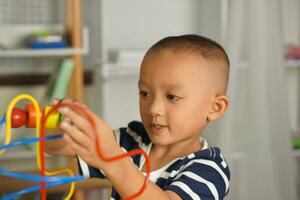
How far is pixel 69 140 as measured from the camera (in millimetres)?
557

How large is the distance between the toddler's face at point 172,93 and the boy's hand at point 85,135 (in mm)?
199

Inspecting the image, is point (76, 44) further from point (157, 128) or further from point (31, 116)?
point (31, 116)

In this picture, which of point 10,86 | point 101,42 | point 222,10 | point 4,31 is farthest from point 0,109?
point 222,10

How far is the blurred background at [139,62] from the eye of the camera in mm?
1856

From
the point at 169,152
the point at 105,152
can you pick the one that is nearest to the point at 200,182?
the point at 169,152

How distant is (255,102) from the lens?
1.86 m

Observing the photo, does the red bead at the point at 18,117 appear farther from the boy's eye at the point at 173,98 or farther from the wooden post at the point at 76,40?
the wooden post at the point at 76,40

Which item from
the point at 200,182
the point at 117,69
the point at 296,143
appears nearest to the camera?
the point at 200,182

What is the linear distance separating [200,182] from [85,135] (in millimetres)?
264

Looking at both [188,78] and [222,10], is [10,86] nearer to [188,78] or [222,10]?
[222,10]

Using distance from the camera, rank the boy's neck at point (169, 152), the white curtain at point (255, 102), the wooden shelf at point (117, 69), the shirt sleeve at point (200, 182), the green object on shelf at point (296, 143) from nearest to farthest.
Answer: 1. the shirt sleeve at point (200, 182)
2. the boy's neck at point (169, 152)
3. the white curtain at point (255, 102)
4. the wooden shelf at point (117, 69)
5. the green object on shelf at point (296, 143)

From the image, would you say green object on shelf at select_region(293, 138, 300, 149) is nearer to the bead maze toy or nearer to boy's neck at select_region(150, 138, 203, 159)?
boy's neck at select_region(150, 138, 203, 159)

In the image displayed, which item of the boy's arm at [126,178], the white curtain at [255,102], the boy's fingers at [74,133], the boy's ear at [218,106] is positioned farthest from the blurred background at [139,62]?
the boy's fingers at [74,133]

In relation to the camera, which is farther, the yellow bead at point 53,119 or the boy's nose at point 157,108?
the boy's nose at point 157,108
